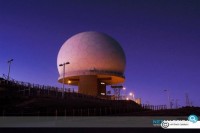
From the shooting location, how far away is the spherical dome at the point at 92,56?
237 feet

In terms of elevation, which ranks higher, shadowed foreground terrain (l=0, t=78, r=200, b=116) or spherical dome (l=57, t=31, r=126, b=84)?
spherical dome (l=57, t=31, r=126, b=84)

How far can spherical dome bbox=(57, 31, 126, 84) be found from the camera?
7219 centimetres

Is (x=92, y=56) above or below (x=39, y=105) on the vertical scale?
above

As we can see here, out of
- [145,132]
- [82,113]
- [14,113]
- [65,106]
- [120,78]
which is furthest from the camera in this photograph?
[120,78]

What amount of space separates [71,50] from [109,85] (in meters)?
20.2

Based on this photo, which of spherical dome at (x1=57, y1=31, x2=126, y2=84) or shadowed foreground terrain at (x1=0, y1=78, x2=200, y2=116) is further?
spherical dome at (x1=57, y1=31, x2=126, y2=84)

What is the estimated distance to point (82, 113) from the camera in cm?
3816

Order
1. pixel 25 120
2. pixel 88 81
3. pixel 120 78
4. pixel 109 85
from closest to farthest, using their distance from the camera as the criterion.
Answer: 1. pixel 25 120
2. pixel 88 81
3. pixel 120 78
4. pixel 109 85

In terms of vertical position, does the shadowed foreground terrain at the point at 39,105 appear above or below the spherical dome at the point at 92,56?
below

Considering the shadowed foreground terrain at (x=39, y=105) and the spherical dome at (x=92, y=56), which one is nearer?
the shadowed foreground terrain at (x=39, y=105)

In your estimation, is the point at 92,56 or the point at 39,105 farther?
the point at 92,56

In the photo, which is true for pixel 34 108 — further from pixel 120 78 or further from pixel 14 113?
pixel 120 78

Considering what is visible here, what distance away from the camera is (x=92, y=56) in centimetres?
7244

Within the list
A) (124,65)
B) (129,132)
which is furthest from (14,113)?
(124,65)
